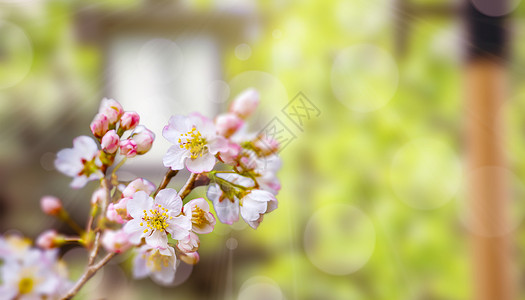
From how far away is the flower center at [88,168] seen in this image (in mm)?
200

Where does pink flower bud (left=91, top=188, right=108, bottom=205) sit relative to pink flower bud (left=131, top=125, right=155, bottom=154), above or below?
below

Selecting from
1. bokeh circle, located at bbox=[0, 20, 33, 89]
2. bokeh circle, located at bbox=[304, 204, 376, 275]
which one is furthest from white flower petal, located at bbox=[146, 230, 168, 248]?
bokeh circle, located at bbox=[0, 20, 33, 89]

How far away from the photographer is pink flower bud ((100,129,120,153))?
0.17 metres

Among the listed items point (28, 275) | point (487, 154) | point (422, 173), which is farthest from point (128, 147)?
point (422, 173)

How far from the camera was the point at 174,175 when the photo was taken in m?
0.17

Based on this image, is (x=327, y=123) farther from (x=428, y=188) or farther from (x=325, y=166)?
(x=428, y=188)

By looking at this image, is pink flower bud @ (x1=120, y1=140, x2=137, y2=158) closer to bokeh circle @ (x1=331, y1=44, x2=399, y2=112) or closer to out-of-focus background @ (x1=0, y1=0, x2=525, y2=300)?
out-of-focus background @ (x1=0, y1=0, x2=525, y2=300)

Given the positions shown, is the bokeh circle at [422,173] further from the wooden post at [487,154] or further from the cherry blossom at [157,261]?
the cherry blossom at [157,261]

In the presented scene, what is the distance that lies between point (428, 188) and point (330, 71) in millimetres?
291

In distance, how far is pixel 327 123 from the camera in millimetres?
810

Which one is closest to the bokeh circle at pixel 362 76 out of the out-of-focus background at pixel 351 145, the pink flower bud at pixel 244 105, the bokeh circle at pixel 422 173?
the out-of-focus background at pixel 351 145

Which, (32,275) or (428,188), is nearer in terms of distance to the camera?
(32,275)

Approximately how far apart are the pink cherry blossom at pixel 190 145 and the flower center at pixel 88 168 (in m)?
0.06

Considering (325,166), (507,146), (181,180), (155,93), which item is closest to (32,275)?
(181,180)
